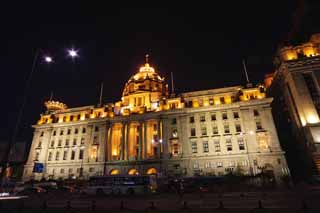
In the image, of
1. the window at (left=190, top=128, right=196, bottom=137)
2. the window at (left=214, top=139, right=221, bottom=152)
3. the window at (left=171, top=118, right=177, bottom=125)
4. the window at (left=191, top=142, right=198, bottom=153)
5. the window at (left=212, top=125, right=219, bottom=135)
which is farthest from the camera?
the window at (left=171, top=118, right=177, bottom=125)

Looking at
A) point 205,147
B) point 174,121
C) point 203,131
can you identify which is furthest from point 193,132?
point 174,121

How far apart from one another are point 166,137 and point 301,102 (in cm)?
3348

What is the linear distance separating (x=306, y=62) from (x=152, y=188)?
46917mm

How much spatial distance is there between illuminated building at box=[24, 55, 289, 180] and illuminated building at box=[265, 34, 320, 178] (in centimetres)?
534

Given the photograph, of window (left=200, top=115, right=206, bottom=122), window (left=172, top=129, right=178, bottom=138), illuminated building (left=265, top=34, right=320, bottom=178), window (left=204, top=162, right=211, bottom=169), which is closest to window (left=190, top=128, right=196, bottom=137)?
window (left=200, top=115, right=206, bottom=122)

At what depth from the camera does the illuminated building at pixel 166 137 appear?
160ft

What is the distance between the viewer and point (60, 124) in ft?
227

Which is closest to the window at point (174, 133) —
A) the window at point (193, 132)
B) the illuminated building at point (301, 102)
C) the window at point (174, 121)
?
the window at point (174, 121)

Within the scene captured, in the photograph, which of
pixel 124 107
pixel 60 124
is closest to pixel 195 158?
pixel 124 107

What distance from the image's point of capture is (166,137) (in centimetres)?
5525

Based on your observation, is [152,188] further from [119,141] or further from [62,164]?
[62,164]

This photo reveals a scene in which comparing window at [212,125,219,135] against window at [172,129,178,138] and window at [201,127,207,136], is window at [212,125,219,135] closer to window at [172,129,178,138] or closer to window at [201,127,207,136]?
window at [201,127,207,136]

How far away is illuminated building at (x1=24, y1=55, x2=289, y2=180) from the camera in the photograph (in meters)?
48.7

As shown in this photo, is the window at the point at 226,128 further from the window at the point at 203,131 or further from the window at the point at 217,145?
the window at the point at 203,131
